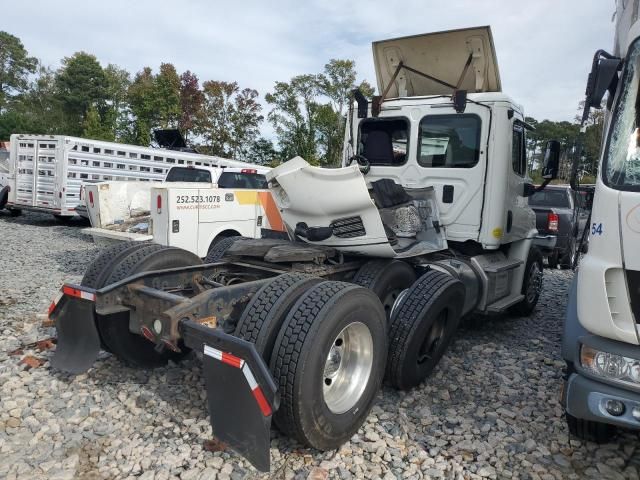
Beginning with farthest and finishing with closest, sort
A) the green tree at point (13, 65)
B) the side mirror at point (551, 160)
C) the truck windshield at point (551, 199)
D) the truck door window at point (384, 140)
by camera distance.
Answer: the green tree at point (13, 65), the truck windshield at point (551, 199), the truck door window at point (384, 140), the side mirror at point (551, 160)

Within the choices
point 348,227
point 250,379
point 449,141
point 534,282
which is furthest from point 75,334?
point 534,282

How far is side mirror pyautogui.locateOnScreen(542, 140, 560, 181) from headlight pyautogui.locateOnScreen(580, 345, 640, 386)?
9.87ft

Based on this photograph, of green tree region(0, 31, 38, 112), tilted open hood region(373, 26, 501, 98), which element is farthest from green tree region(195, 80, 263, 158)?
green tree region(0, 31, 38, 112)

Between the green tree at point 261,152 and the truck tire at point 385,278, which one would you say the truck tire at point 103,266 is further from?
the green tree at point 261,152

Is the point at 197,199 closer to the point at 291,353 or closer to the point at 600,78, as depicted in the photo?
the point at 291,353

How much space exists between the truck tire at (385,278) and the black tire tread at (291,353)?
4.44ft

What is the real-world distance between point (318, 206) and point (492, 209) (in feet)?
7.32

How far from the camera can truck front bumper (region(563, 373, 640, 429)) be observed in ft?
8.47

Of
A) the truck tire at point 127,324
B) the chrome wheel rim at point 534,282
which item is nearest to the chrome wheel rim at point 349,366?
the truck tire at point 127,324

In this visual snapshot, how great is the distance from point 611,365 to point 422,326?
4.86 feet

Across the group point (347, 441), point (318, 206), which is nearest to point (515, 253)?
point (318, 206)

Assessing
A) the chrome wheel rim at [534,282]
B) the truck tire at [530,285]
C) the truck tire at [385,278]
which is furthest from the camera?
the chrome wheel rim at [534,282]

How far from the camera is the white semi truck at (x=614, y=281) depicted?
260 cm

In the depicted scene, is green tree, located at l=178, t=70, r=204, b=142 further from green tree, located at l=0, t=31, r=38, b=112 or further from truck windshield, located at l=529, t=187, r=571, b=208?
green tree, located at l=0, t=31, r=38, b=112
